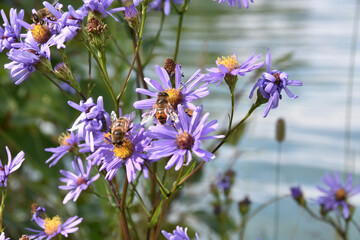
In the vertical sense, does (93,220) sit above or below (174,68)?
below

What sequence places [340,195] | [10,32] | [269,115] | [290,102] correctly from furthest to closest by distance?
[290,102] → [269,115] → [340,195] → [10,32]

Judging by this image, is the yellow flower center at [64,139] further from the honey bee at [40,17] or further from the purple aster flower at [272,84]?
the purple aster flower at [272,84]

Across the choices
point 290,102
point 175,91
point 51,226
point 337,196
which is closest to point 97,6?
point 175,91

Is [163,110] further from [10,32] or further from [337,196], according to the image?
[337,196]

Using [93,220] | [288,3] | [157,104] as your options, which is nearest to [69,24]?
[157,104]

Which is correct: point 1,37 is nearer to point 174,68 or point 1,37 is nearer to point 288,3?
point 174,68

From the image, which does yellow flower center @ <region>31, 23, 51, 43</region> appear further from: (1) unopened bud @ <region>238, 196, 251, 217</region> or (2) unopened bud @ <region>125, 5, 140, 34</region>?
(1) unopened bud @ <region>238, 196, 251, 217</region>
